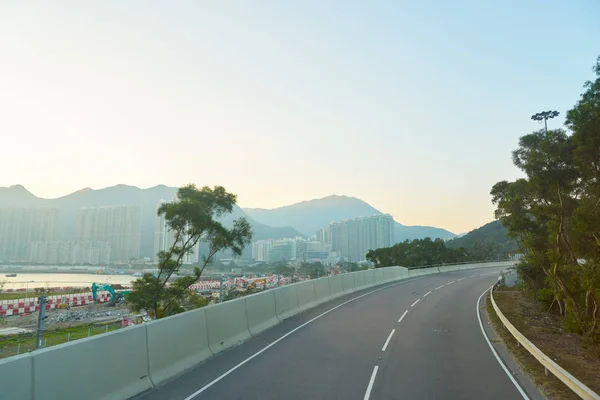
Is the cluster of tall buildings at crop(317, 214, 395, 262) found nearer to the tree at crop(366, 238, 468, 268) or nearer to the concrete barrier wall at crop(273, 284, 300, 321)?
the tree at crop(366, 238, 468, 268)

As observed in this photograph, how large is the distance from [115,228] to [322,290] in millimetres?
63085

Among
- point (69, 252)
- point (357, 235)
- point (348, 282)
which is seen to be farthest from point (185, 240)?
point (357, 235)

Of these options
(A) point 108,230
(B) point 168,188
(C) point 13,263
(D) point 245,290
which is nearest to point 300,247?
(A) point 108,230

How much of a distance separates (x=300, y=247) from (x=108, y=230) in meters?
38.0

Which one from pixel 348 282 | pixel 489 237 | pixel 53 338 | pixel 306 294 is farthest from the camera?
pixel 489 237

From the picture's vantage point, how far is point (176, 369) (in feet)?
30.4

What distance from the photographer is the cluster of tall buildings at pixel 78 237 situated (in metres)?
71.1

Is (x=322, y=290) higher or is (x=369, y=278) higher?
(x=369, y=278)

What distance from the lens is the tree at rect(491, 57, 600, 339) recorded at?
15.3 metres

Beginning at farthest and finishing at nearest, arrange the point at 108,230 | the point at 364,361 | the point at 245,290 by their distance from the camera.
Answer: the point at 108,230 < the point at 245,290 < the point at 364,361

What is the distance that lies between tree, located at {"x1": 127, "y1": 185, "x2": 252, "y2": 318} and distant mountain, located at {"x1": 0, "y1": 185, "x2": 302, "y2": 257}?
19.7 meters

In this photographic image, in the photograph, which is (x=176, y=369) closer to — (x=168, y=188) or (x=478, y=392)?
(x=478, y=392)

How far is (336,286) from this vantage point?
2612 centimetres

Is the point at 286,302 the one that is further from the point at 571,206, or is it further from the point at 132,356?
the point at 571,206
